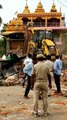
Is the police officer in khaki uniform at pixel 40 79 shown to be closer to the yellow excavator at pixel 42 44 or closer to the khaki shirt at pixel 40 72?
the khaki shirt at pixel 40 72

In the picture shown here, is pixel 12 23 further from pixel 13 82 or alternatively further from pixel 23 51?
pixel 13 82

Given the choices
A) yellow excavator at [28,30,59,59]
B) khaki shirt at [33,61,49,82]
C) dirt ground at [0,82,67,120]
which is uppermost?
khaki shirt at [33,61,49,82]

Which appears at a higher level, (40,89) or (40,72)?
(40,72)

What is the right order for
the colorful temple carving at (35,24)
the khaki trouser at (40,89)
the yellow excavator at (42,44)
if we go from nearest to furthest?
the khaki trouser at (40,89), the yellow excavator at (42,44), the colorful temple carving at (35,24)

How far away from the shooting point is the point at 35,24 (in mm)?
56344

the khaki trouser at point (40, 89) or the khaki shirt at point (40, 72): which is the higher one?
the khaki shirt at point (40, 72)

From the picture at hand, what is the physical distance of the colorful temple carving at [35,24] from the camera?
3734 centimetres

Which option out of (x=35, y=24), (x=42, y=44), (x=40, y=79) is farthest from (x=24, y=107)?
(x=35, y=24)

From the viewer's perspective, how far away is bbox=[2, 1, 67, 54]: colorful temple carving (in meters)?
37.3

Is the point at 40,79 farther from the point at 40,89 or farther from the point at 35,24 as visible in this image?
the point at 35,24

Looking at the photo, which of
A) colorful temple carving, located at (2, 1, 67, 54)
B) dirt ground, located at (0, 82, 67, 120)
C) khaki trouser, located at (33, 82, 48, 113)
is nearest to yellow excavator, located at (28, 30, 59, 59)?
colorful temple carving, located at (2, 1, 67, 54)

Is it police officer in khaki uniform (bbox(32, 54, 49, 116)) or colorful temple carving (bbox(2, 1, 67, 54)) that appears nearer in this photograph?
police officer in khaki uniform (bbox(32, 54, 49, 116))

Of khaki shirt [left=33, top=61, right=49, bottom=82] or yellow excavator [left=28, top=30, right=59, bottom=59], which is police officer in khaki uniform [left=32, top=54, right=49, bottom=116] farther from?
yellow excavator [left=28, top=30, right=59, bottom=59]

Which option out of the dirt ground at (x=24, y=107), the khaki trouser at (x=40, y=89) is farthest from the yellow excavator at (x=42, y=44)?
the khaki trouser at (x=40, y=89)
